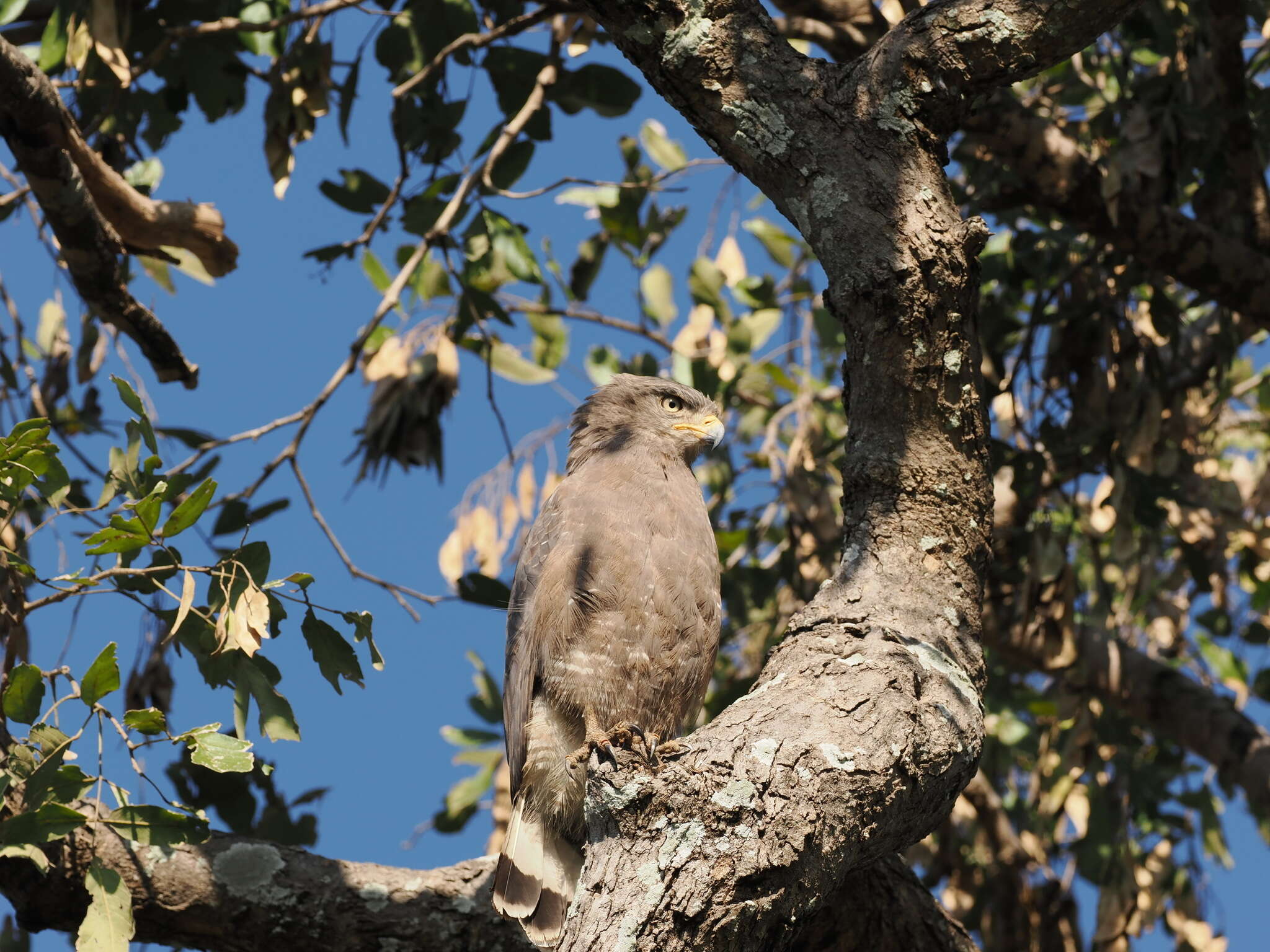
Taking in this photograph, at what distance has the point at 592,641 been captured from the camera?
157 inches

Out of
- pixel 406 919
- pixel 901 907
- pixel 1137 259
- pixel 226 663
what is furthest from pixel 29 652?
pixel 1137 259

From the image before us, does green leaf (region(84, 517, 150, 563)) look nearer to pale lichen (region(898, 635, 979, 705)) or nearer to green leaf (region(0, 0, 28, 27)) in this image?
pale lichen (region(898, 635, 979, 705))

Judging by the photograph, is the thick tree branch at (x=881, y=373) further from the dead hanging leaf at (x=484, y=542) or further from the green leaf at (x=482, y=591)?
the dead hanging leaf at (x=484, y=542)

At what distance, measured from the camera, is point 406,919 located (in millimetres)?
3584

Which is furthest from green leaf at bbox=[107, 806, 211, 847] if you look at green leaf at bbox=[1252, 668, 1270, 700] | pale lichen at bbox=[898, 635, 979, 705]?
green leaf at bbox=[1252, 668, 1270, 700]

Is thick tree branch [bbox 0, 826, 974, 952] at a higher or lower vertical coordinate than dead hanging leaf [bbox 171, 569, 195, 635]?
lower

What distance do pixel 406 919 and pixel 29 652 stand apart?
4.83 feet

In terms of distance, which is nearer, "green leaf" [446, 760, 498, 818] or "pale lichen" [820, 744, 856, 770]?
"pale lichen" [820, 744, 856, 770]

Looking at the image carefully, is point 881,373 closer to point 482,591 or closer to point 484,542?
point 482,591

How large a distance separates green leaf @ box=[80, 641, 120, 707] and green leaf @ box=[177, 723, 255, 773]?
205 millimetres

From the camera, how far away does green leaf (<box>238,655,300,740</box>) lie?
3.20m

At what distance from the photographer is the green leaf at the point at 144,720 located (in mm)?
2877

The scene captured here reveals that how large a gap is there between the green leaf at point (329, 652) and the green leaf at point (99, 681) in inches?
22.7

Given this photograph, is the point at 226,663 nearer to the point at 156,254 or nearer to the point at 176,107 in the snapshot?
the point at 156,254
